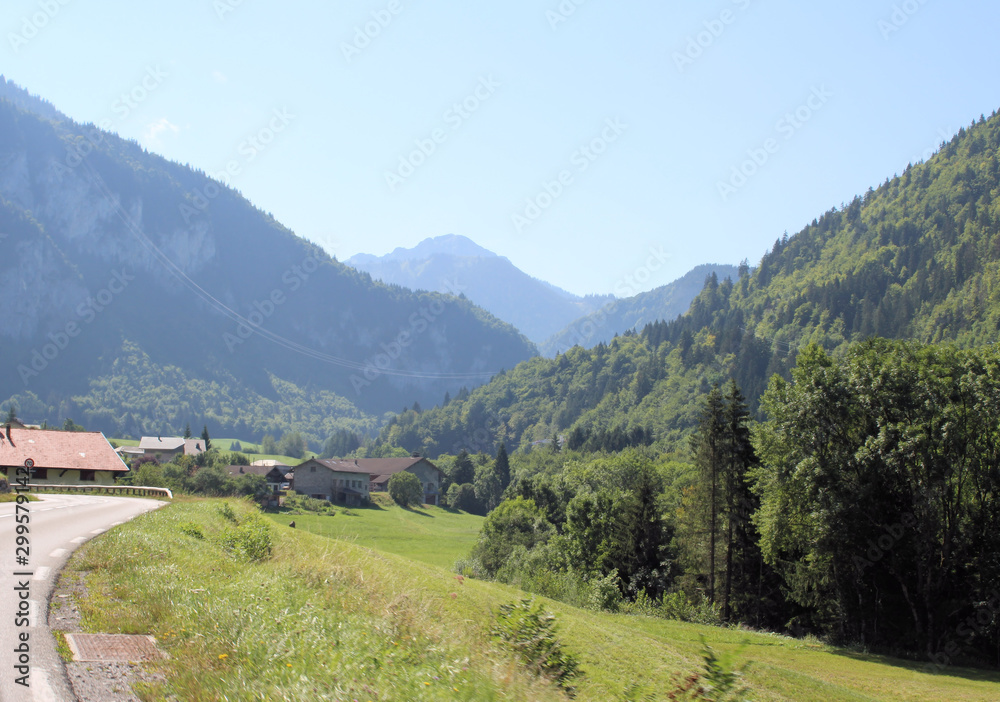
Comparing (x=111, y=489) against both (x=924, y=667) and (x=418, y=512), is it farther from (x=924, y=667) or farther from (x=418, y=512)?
(x=418, y=512)

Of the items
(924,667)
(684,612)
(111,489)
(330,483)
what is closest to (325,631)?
(924,667)

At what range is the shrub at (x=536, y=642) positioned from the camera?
9805mm

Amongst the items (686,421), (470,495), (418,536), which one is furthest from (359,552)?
(686,421)

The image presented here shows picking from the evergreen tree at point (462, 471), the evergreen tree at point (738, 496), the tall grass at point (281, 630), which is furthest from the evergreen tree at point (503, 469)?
the tall grass at point (281, 630)

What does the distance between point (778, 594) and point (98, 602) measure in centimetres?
4325

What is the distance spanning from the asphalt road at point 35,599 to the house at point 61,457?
3156 centimetres

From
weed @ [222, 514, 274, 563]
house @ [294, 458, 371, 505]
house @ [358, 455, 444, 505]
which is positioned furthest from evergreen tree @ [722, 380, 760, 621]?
house @ [358, 455, 444, 505]

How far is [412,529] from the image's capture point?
98750 millimetres

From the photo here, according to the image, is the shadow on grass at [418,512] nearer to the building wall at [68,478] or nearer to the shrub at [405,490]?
the shrub at [405,490]

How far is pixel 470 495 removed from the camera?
143250 mm

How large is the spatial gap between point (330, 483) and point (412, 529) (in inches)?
1340

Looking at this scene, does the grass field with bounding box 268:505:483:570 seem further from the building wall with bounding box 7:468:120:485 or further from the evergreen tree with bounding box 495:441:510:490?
the building wall with bounding box 7:468:120:485

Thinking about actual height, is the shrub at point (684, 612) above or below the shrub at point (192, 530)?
below

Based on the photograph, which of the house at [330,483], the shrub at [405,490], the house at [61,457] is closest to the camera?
the house at [61,457]
